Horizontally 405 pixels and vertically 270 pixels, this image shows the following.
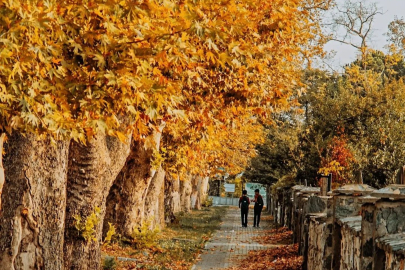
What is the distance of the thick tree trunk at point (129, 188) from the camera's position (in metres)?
22.1

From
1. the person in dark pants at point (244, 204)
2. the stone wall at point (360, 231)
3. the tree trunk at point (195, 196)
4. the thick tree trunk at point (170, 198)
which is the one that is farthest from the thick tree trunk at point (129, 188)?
the tree trunk at point (195, 196)

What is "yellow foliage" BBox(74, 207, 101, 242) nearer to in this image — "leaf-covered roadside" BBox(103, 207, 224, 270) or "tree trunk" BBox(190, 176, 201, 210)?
"leaf-covered roadside" BBox(103, 207, 224, 270)

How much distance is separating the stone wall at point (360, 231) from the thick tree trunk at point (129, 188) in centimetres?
825

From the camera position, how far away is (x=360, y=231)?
8328 mm

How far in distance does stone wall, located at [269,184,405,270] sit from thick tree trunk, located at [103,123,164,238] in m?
8.25

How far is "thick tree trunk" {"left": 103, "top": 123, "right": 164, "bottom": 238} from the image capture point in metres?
22.1

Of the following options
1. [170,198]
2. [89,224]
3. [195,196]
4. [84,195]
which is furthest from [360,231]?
[195,196]

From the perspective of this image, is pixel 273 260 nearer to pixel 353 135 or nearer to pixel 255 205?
pixel 353 135

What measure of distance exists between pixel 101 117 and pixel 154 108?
0.71 metres

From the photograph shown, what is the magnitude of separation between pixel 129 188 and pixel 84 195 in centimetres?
894

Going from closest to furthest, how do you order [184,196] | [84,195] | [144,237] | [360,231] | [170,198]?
1. [360,231]
2. [84,195]
3. [144,237]
4. [170,198]
5. [184,196]

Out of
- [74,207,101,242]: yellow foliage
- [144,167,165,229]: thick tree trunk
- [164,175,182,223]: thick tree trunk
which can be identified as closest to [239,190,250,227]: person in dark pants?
[164,175,182,223]: thick tree trunk

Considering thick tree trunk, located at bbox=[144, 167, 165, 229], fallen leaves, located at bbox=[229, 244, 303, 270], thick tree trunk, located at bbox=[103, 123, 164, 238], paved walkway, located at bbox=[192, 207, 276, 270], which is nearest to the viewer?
fallen leaves, located at bbox=[229, 244, 303, 270]

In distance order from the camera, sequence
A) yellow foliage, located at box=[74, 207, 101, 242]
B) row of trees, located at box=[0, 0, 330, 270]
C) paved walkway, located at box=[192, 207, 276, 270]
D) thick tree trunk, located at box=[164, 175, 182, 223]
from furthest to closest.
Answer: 1. thick tree trunk, located at box=[164, 175, 182, 223]
2. paved walkway, located at box=[192, 207, 276, 270]
3. yellow foliage, located at box=[74, 207, 101, 242]
4. row of trees, located at box=[0, 0, 330, 270]
